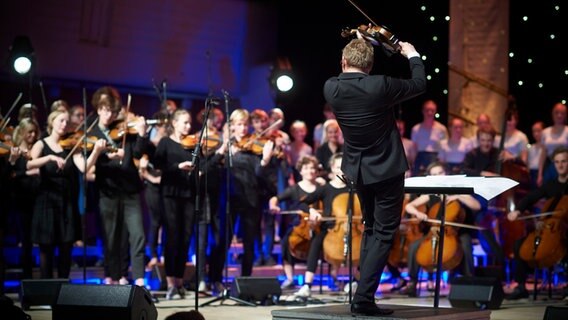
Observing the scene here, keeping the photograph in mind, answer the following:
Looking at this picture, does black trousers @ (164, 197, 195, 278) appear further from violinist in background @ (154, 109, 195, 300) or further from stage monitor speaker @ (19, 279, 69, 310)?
stage monitor speaker @ (19, 279, 69, 310)

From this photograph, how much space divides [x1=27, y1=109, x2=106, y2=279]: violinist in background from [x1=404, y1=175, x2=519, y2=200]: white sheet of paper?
3243 mm

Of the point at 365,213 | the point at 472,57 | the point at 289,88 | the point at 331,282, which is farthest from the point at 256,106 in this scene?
the point at 365,213

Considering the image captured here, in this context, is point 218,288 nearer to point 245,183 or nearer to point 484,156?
point 245,183

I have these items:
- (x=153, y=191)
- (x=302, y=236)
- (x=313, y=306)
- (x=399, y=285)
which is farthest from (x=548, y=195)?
(x=153, y=191)

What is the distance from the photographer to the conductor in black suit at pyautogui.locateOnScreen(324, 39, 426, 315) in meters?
5.01

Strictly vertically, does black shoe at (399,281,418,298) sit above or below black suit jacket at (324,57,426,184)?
below

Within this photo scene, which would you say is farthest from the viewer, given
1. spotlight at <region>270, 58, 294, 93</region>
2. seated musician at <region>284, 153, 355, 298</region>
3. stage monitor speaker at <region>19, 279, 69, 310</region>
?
spotlight at <region>270, 58, 294, 93</region>

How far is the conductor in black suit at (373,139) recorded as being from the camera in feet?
16.4

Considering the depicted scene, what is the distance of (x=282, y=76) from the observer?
11.1 m

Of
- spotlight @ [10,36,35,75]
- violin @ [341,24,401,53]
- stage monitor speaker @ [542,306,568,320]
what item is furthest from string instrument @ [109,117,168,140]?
stage monitor speaker @ [542,306,568,320]

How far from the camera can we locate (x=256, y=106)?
41.6 feet

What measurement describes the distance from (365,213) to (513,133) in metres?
5.50

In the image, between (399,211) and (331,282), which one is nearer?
(399,211)

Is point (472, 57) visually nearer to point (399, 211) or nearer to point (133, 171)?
point (133, 171)
